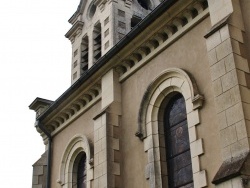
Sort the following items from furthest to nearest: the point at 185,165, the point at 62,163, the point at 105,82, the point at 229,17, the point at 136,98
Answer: the point at 62,163 < the point at 105,82 < the point at 136,98 < the point at 185,165 < the point at 229,17

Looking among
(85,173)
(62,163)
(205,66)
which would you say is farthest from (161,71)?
(62,163)

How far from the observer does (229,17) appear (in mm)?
9500

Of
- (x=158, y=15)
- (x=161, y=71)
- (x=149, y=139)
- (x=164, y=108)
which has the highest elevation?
(x=158, y=15)

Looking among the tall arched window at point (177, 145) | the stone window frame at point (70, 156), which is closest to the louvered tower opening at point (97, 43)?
the stone window frame at point (70, 156)

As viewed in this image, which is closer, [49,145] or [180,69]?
[180,69]

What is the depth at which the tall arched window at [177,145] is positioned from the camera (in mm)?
10195

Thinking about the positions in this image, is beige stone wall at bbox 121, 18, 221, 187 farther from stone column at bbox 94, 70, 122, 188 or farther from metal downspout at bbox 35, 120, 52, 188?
metal downspout at bbox 35, 120, 52, 188

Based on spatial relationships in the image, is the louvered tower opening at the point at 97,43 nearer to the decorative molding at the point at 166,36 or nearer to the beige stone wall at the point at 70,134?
the beige stone wall at the point at 70,134

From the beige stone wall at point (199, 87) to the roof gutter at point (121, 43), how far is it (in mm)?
858

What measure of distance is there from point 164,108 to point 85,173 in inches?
158

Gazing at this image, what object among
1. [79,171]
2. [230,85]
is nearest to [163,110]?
[230,85]

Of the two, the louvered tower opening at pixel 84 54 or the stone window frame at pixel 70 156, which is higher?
the louvered tower opening at pixel 84 54

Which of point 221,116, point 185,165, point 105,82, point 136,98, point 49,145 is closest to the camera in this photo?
point 221,116

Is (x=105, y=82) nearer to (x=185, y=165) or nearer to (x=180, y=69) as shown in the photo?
(x=180, y=69)
